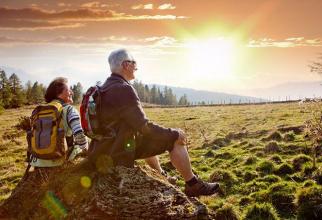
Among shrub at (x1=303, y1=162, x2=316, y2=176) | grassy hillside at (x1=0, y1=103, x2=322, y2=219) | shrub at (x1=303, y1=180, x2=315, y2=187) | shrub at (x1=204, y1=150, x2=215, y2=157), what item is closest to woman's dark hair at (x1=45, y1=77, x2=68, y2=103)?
grassy hillside at (x1=0, y1=103, x2=322, y2=219)

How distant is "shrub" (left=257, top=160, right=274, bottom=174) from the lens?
550 inches

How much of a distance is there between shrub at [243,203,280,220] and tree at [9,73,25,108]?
105614mm

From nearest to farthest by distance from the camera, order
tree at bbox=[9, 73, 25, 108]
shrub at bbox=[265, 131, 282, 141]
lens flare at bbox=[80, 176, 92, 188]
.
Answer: lens flare at bbox=[80, 176, 92, 188] → shrub at bbox=[265, 131, 282, 141] → tree at bbox=[9, 73, 25, 108]

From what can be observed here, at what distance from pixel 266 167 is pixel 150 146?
774 centimetres

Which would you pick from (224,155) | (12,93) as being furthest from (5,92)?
(224,155)

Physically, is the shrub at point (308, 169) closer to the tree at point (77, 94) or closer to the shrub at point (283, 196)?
the shrub at point (283, 196)

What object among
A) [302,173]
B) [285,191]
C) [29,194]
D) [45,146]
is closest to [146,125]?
[45,146]

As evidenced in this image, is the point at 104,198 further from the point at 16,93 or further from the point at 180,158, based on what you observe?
the point at 16,93

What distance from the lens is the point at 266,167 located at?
14.3m

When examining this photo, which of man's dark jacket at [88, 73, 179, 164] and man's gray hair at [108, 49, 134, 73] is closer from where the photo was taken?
man's dark jacket at [88, 73, 179, 164]

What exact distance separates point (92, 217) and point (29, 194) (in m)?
2.36

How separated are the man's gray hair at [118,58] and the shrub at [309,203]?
5.81 metres

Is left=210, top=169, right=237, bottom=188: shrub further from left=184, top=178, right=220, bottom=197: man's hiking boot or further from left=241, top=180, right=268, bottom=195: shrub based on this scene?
left=184, top=178, right=220, bottom=197: man's hiking boot

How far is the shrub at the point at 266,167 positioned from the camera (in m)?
14.0
